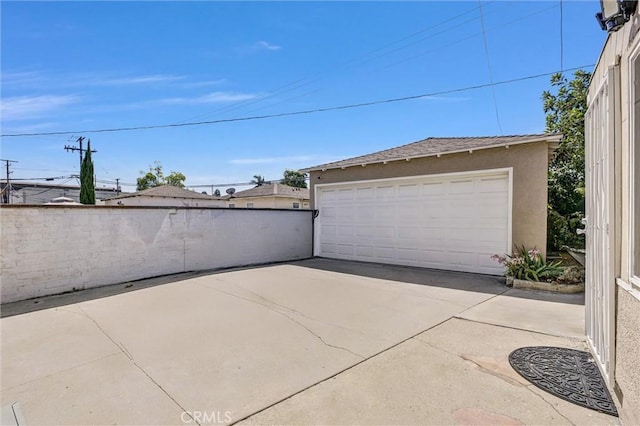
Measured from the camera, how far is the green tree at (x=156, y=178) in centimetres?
4100

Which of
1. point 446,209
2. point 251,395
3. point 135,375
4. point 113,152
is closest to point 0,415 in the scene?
point 135,375

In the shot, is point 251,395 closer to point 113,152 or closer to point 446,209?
point 446,209

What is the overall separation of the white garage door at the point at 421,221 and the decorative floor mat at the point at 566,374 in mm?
4630

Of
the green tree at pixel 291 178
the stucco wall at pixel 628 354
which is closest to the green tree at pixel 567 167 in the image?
the stucco wall at pixel 628 354

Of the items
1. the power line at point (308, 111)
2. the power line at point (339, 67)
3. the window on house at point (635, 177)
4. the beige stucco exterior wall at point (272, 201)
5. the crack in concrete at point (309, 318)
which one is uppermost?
the power line at point (339, 67)

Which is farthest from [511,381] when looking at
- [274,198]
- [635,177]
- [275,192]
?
[275,192]

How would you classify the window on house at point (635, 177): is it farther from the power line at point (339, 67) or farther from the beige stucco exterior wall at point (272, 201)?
the beige stucco exterior wall at point (272, 201)

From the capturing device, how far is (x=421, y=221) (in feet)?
29.5

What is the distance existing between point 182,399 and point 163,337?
5.34 feet

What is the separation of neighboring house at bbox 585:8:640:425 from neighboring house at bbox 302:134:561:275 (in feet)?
14.8

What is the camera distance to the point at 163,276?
8.15 m

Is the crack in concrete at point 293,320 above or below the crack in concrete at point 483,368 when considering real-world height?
below

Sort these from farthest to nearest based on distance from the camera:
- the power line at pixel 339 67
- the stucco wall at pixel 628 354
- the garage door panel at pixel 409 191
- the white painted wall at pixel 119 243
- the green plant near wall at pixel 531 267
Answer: the power line at pixel 339 67, the garage door panel at pixel 409 191, the green plant near wall at pixel 531 267, the white painted wall at pixel 119 243, the stucco wall at pixel 628 354

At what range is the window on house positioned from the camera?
2.05m
